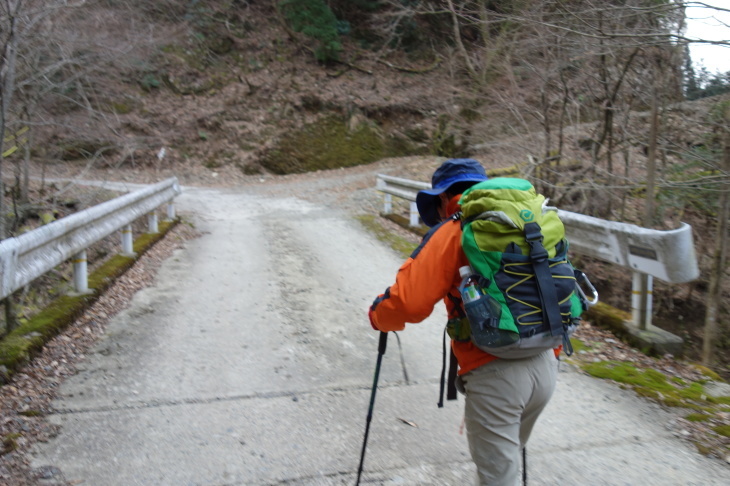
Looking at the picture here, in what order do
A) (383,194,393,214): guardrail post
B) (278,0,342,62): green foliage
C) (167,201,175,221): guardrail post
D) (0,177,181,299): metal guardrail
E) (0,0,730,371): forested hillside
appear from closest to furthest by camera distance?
(0,177,181,299): metal guardrail
(0,0,730,371): forested hillside
(167,201,175,221): guardrail post
(383,194,393,214): guardrail post
(278,0,342,62): green foliage

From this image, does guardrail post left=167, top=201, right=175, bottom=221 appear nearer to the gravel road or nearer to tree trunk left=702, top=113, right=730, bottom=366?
the gravel road

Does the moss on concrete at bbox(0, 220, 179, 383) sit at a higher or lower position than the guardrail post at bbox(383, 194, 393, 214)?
lower

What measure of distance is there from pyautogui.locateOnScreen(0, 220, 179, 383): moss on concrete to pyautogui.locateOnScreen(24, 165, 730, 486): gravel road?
39 cm

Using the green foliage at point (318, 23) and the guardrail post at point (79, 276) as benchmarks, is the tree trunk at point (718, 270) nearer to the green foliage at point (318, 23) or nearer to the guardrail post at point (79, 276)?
the guardrail post at point (79, 276)

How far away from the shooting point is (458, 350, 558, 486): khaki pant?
2607 millimetres

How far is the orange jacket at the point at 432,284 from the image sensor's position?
8.59 ft

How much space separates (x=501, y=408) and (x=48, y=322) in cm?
437

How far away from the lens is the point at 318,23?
1088 inches

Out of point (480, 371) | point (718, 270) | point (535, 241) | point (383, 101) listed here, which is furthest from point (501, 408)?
point (383, 101)

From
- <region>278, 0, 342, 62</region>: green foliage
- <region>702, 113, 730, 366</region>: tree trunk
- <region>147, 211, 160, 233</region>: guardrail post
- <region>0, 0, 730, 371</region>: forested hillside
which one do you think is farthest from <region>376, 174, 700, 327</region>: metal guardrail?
<region>278, 0, 342, 62</region>: green foliage

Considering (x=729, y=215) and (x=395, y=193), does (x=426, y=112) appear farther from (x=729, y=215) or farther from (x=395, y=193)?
(x=729, y=215)

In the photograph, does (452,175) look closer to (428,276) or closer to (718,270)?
(428,276)

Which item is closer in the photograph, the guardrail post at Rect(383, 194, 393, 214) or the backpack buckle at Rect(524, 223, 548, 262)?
the backpack buckle at Rect(524, 223, 548, 262)

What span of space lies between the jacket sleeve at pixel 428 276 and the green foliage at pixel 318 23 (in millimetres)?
26391
